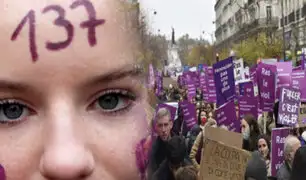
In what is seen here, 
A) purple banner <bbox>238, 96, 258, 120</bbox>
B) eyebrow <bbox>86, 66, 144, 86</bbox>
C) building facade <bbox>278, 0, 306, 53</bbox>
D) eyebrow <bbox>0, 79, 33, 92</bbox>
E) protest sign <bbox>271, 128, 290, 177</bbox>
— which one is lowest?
protest sign <bbox>271, 128, 290, 177</bbox>

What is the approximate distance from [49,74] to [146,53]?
13.5 inches

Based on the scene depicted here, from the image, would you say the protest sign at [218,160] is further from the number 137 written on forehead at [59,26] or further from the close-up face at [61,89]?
the number 137 written on forehead at [59,26]

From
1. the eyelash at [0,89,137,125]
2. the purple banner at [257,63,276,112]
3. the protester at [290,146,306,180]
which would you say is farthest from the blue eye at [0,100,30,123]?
the purple banner at [257,63,276,112]

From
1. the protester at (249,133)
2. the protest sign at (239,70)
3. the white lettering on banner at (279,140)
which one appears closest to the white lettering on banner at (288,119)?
the protester at (249,133)

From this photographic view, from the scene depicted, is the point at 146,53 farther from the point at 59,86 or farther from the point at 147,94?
the point at 59,86

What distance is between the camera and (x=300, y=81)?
33.5 feet

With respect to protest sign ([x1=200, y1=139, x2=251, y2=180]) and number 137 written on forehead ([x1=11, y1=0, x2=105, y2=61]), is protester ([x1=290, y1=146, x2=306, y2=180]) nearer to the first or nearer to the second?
protest sign ([x1=200, y1=139, x2=251, y2=180])

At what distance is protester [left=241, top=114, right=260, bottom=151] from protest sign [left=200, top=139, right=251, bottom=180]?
11.5 feet

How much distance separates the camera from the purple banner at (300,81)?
33.1 ft

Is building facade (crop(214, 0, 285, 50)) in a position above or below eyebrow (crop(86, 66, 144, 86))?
above

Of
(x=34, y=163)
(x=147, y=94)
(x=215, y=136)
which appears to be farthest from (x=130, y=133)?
(x=215, y=136)

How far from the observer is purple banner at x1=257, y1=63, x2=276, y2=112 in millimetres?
9508

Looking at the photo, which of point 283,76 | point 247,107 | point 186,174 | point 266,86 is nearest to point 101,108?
point 186,174

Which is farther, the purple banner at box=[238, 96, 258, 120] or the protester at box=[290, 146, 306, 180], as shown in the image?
the purple banner at box=[238, 96, 258, 120]
